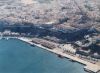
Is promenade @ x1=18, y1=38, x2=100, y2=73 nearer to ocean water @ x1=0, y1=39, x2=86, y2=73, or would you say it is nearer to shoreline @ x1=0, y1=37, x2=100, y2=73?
shoreline @ x1=0, y1=37, x2=100, y2=73

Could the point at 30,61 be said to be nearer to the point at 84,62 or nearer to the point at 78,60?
the point at 78,60

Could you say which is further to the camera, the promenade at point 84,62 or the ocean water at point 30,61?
the ocean water at point 30,61

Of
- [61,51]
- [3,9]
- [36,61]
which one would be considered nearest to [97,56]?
[61,51]

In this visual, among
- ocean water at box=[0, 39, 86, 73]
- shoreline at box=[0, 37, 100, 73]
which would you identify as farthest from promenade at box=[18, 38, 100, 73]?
ocean water at box=[0, 39, 86, 73]

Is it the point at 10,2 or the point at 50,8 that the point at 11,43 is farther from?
the point at 10,2

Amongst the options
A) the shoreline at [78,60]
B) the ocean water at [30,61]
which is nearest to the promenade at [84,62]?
the shoreline at [78,60]

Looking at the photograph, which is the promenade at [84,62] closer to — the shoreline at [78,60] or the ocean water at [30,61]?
the shoreline at [78,60]

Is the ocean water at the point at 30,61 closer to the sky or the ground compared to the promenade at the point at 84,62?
closer to the ground

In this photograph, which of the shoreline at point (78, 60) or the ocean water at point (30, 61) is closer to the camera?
the shoreline at point (78, 60)
